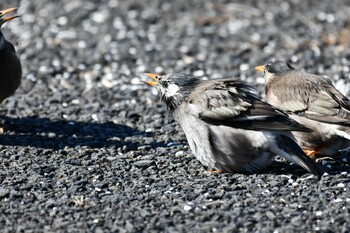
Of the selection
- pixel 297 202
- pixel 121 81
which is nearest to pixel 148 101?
pixel 121 81

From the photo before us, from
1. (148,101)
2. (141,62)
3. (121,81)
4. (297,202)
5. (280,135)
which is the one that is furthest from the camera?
(141,62)

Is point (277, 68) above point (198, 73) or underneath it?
above

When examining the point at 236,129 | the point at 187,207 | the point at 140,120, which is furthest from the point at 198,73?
the point at 187,207

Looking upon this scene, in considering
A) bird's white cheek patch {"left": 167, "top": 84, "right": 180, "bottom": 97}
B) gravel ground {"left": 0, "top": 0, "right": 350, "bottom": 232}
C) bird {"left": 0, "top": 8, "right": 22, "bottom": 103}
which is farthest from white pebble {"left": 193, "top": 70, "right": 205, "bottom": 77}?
bird's white cheek patch {"left": 167, "top": 84, "right": 180, "bottom": 97}

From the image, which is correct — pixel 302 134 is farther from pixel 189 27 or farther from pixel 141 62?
pixel 189 27

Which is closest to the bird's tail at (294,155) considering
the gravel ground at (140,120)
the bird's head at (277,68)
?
the gravel ground at (140,120)

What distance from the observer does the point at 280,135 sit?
709 centimetres

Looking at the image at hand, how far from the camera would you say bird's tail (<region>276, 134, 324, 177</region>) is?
6977mm

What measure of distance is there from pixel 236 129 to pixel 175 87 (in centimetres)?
87

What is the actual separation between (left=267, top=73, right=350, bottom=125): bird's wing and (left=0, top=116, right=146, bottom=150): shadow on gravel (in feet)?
5.51

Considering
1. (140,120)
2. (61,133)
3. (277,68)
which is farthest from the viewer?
(140,120)

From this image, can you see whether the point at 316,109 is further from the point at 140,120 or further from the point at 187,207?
the point at 140,120

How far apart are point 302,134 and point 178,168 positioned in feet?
4.33

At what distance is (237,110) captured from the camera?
23.4 ft
